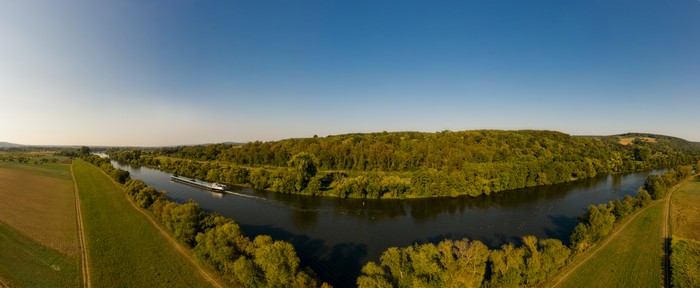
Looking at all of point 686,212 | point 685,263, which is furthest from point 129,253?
point 686,212

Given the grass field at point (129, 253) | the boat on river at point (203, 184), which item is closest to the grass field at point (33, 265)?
the grass field at point (129, 253)

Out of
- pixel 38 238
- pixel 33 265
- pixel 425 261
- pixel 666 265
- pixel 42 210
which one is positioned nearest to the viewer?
pixel 425 261

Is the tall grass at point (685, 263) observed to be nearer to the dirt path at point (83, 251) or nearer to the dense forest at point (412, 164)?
the dense forest at point (412, 164)

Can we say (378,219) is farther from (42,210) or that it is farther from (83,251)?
(42,210)

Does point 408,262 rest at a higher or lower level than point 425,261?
lower

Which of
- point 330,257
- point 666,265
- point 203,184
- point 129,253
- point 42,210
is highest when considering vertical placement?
point 203,184

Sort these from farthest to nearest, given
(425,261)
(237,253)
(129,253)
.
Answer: (129,253), (237,253), (425,261)
